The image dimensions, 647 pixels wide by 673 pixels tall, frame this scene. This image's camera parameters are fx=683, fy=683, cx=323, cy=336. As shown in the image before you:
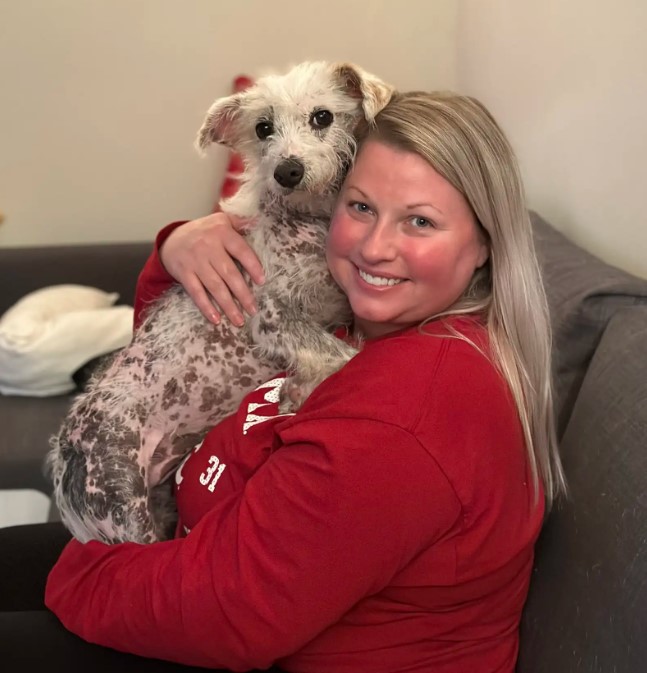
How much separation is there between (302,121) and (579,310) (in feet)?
2.23

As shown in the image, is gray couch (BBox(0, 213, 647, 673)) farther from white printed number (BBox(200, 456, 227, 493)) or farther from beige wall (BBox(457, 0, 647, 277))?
white printed number (BBox(200, 456, 227, 493))

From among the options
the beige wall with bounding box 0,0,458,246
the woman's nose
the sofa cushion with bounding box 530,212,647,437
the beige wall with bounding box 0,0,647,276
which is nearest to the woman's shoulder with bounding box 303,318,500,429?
the woman's nose

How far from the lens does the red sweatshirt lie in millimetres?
867

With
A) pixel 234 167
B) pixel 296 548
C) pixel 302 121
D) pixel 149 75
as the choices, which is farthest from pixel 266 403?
pixel 149 75

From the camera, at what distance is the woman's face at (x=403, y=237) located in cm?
103

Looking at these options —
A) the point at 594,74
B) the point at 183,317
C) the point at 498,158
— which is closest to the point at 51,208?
the point at 183,317

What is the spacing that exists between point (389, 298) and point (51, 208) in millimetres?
2549

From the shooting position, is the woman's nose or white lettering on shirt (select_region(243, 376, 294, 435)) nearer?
the woman's nose

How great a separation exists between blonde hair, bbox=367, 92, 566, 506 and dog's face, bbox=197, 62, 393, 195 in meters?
0.19

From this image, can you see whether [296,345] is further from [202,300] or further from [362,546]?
[362,546]

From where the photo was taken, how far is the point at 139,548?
1.06 m

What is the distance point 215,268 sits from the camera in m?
1.40

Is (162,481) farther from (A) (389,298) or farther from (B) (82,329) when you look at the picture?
(B) (82,329)

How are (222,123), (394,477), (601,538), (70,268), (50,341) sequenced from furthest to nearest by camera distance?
(70,268), (50,341), (222,123), (601,538), (394,477)
